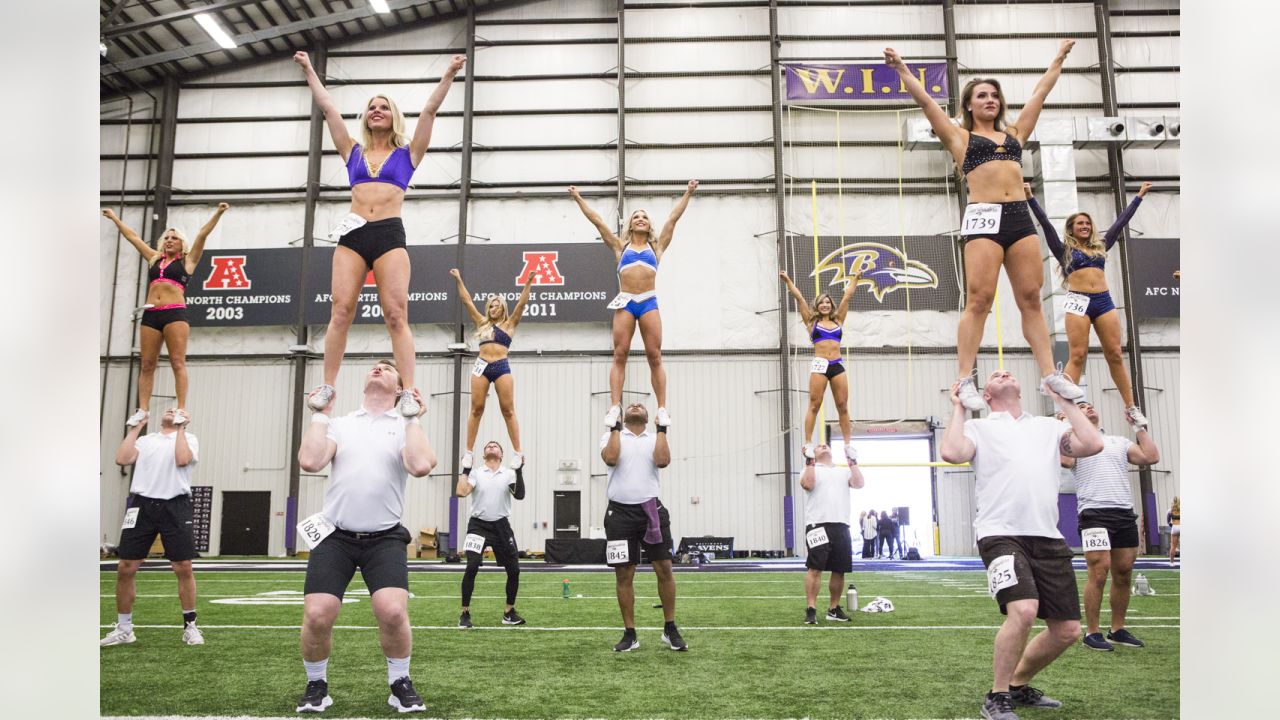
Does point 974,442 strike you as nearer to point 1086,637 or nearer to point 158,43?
point 1086,637

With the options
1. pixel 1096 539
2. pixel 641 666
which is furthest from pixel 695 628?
pixel 1096 539

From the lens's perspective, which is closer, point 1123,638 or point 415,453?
point 415,453

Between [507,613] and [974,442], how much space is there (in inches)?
185

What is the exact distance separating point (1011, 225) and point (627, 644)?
360 cm

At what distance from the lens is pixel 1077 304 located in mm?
6273

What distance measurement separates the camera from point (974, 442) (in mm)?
4020

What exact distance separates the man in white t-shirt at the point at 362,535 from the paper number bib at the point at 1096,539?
14.9ft

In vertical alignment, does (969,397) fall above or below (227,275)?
below

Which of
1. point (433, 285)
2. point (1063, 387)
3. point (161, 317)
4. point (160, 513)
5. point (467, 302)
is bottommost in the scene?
point (160, 513)

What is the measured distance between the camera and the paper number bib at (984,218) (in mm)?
5047

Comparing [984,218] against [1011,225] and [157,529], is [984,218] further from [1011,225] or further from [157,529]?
[157,529]

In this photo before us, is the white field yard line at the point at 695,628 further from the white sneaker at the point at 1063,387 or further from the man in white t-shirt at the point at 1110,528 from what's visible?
the white sneaker at the point at 1063,387

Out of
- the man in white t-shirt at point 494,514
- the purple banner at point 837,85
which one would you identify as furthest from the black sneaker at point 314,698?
the purple banner at point 837,85

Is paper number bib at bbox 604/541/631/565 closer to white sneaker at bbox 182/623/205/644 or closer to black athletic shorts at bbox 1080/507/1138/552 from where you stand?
white sneaker at bbox 182/623/205/644
